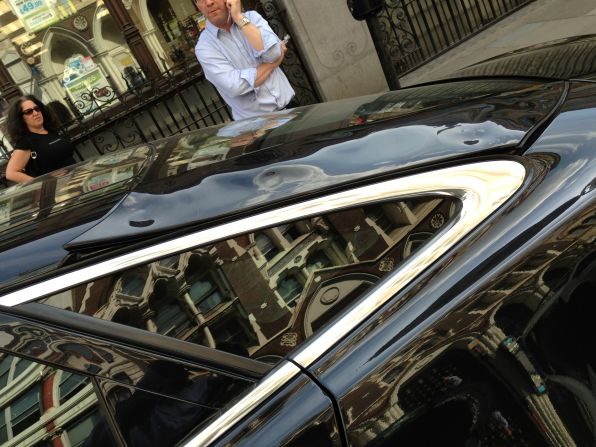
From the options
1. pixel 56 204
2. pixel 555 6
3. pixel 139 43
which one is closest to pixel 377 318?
pixel 56 204

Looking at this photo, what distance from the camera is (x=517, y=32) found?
758cm

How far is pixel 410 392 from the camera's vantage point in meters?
1.25

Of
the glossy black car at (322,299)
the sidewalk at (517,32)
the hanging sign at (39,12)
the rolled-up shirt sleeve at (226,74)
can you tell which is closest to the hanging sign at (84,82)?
the hanging sign at (39,12)

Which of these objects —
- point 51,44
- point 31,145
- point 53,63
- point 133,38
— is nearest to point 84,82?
point 53,63

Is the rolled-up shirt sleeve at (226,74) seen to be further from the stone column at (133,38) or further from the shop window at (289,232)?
the stone column at (133,38)

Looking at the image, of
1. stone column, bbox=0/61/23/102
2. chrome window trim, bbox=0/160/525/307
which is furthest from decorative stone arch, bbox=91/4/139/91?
chrome window trim, bbox=0/160/525/307

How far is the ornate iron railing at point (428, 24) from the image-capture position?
774 centimetres

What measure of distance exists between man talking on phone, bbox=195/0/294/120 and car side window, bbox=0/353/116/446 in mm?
2293

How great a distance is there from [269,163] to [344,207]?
0.90ft

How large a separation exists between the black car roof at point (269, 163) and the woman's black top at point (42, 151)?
8.17 ft

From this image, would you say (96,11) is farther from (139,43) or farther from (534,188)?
(534,188)

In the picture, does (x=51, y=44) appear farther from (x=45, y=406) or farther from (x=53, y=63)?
(x=45, y=406)

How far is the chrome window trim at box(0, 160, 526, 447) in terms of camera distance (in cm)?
121

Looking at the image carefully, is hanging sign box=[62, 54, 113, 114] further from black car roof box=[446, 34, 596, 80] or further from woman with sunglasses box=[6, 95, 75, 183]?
black car roof box=[446, 34, 596, 80]
